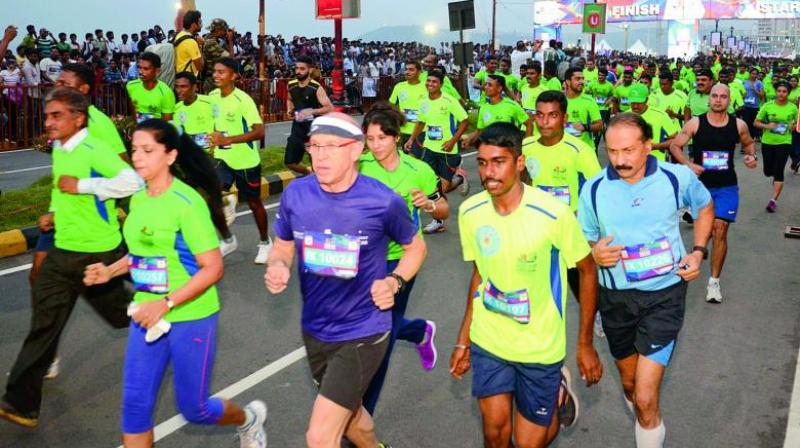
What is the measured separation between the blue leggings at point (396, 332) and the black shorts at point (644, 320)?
1056mm

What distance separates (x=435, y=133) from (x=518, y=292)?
721cm

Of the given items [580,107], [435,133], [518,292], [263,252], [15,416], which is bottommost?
[15,416]

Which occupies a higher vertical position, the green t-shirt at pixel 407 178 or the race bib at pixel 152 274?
the green t-shirt at pixel 407 178

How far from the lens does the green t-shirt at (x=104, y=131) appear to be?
5160 mm

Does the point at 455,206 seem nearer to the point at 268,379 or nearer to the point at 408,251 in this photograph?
the point at 268,379

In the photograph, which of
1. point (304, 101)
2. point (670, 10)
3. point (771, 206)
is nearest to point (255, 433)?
point (304, 101)

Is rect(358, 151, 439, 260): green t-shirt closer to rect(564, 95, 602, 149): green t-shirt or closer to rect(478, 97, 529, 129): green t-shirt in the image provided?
rect(478, 97, 529, 129): green t-shirt

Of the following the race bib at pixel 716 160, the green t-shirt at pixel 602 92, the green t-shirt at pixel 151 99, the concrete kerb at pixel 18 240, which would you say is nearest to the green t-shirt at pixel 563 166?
the race bib at pixel 716 160

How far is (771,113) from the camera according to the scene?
479 inches

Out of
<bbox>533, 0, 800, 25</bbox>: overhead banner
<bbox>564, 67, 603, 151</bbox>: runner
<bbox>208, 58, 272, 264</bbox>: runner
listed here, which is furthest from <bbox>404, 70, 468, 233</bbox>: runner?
<bbox>533, 0, 800, 25</bbox>: overhead banner

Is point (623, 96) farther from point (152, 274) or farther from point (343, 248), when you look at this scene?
point (152, 274)

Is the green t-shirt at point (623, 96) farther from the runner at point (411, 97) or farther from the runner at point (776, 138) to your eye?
the runner at point (411, 97)

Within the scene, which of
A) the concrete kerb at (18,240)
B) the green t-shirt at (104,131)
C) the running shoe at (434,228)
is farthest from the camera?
the running shoe at (434,228)

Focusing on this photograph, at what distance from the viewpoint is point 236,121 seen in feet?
28.0
